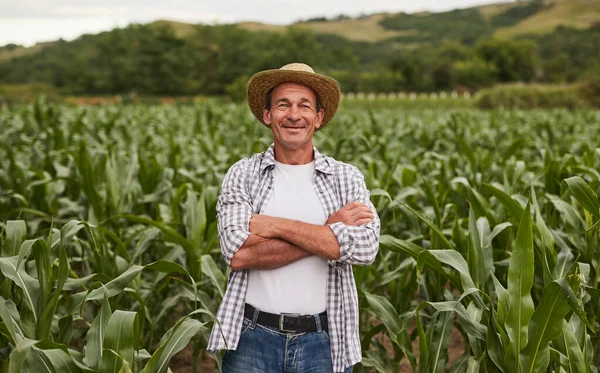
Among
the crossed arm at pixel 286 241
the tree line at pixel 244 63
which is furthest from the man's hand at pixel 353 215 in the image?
the tree line at pixel 244 63

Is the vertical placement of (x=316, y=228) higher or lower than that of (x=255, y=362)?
higher

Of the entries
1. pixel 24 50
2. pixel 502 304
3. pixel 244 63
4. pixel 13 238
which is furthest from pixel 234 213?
pixel 24 50

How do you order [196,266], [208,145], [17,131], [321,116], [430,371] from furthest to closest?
1. [17,131]
2. [208,145]
3. [196,266]
4. [430,371]
5. [321,116]

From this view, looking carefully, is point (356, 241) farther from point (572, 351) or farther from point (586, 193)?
point (586, 193)

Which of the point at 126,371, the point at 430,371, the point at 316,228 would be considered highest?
the point at 316,228

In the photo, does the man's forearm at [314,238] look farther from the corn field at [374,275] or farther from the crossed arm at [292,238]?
the corn field at [374,275]

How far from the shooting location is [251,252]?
6.21 ft

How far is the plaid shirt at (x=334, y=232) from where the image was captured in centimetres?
189

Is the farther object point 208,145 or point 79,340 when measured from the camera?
point 208,145

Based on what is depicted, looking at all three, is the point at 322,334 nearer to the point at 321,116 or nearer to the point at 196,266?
the point at 321,116

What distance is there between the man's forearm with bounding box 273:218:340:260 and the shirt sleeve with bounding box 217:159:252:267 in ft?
0.43

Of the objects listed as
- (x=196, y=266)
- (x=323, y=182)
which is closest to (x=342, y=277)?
(x=323, y=182)

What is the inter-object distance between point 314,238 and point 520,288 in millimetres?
789

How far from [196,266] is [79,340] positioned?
104 cm
